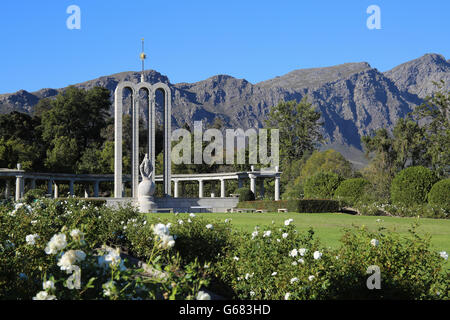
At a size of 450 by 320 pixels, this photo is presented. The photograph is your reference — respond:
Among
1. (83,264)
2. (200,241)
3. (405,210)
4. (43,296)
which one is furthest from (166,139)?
(43,296)

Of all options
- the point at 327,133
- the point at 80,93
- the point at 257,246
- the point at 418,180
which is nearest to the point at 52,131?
the point at 80,93

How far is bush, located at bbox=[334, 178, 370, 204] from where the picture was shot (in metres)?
27.9

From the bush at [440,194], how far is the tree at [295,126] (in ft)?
95.3

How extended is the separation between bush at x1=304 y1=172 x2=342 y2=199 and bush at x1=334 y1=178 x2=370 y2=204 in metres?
1.29

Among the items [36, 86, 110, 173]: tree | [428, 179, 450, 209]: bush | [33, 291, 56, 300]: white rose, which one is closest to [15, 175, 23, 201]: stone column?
[36, 86, 110, 173]: tree

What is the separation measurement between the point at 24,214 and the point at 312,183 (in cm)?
2555

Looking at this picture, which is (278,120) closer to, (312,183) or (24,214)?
(312,183)

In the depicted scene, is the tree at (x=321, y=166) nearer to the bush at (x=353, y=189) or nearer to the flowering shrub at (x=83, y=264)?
the bush at (x=353, y=189)

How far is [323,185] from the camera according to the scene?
102 feet

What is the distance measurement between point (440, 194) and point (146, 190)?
1558 centimetres

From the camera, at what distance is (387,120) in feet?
607

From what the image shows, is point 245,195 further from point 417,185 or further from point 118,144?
point 417,185

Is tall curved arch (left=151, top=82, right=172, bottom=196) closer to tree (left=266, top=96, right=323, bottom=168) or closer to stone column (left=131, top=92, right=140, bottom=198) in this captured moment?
stone column (left=131, top=92, right=140, bottom=198)

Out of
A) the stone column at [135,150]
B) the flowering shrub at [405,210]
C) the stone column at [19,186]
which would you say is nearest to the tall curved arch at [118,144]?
the stone column at [135,150]
